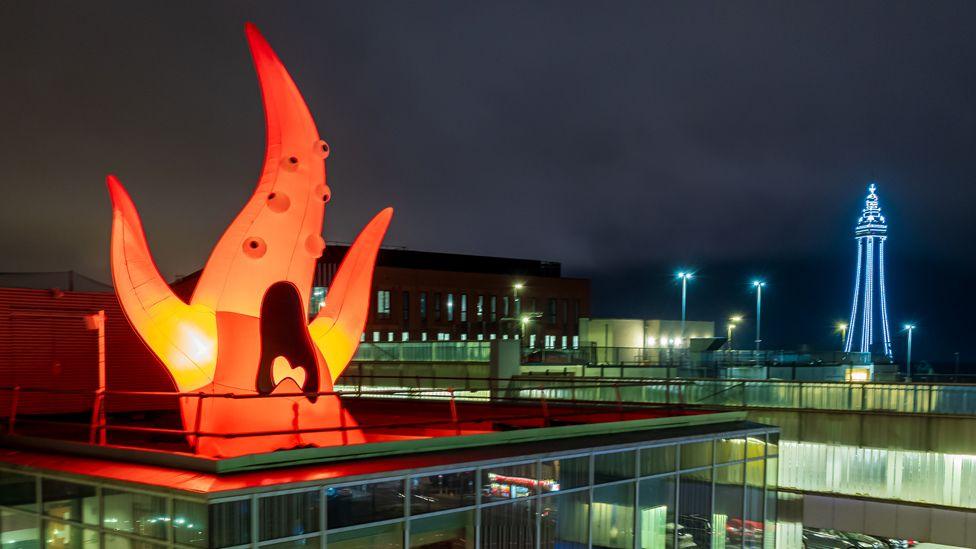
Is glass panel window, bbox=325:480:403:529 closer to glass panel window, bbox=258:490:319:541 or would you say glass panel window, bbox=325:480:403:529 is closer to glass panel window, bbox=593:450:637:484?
glass panel window, bbox=258:490:319:541

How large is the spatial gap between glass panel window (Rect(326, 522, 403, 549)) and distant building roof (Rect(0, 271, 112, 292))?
57.6 feet

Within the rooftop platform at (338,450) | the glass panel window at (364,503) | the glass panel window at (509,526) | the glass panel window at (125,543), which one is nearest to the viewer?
the glass panel window at (125,543)

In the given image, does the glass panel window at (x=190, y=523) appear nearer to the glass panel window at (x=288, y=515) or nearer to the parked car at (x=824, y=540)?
the glass panel window at (x=288, y=515)

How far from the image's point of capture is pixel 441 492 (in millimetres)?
15125

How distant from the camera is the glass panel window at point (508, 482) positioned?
15.9 meters

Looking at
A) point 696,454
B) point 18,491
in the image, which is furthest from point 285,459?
point 696,454

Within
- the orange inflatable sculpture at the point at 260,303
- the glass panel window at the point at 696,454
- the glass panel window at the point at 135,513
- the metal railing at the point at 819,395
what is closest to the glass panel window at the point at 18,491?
the glass panel window at the point at 135,513

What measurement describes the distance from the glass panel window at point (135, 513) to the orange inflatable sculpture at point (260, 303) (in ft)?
8.39

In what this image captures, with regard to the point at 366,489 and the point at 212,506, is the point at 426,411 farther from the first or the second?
the point at 212,506

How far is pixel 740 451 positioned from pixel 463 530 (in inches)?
375

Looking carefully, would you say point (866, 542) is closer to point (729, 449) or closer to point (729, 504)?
point (729, 504)

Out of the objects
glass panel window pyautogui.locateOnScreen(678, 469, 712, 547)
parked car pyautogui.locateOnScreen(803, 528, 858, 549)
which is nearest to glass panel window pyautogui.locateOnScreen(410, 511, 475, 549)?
glass panel window pyautogui.locateOnScreen(678, 469, 712, 547)

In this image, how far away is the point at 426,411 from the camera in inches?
1054

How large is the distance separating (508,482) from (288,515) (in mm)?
4640
